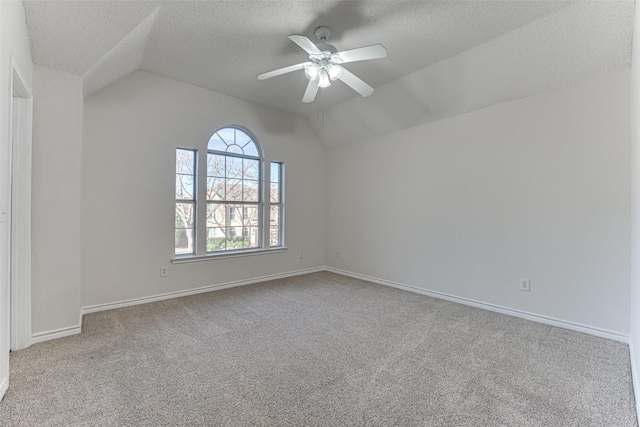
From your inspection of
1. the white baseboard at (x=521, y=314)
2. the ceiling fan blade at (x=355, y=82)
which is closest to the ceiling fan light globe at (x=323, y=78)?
the ceiling fan blade at (x=355, y=82)

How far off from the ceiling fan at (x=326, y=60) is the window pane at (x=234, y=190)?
2.08 m

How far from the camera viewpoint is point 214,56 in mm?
3182

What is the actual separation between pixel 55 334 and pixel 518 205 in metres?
4.60

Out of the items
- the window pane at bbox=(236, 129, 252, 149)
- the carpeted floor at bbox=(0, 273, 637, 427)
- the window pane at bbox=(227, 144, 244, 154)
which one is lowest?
the carpeted floor at bbox=(0, 273, 637, 427)

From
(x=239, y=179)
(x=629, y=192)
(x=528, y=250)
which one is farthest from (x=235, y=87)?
(x=629, y=192)

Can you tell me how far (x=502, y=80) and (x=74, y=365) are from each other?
178 inches

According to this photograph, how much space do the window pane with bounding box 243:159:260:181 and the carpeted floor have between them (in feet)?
6.95

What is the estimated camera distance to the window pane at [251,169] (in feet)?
15.0

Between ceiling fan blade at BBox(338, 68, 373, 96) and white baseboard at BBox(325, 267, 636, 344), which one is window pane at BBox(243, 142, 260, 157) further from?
white baseboard at BBox(325, 267, 636, 344)

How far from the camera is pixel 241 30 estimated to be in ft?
8.85

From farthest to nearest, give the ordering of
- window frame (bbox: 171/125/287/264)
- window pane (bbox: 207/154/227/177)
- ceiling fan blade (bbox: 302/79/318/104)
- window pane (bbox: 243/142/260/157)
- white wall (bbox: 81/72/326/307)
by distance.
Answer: window pane (bbox: 243/142/260/157), window pane (bbox: 207/154/227/177), window frame (bbox: 171/125/287/264), white wall (bbox: 81/72/326/307), ceiling fan blade (bbox: 302/79/318/104)

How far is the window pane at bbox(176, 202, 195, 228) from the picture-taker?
3.90 m

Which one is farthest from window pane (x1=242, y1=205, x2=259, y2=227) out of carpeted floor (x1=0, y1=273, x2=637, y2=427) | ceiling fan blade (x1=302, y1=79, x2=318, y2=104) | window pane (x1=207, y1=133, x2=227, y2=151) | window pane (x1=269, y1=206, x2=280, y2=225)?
ceiling fan blade (x1=302, y1=79, x2=318, y2=104)

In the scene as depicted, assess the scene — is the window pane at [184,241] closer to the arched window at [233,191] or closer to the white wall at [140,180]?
the white wall at [140,180]
